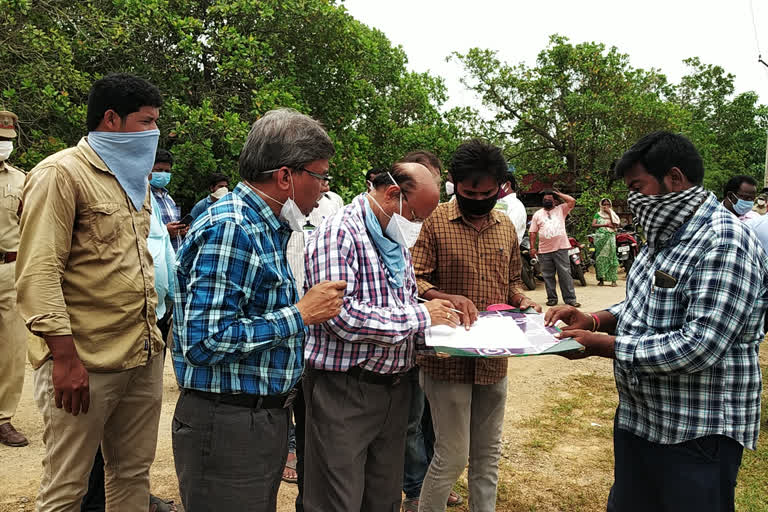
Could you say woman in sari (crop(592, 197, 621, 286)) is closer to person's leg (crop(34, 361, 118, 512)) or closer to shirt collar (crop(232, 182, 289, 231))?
shirt collar (crop(232, 182, 289, 231))

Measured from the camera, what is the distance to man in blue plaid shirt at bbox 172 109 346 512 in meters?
1.75

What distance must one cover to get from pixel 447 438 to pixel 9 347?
3.52 meters

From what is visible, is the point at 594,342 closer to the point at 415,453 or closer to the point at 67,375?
the point at 415,453

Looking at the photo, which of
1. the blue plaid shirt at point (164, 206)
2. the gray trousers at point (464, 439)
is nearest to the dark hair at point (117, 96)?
the gray trousers at point (464, 439)

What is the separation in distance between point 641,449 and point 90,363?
2237mm

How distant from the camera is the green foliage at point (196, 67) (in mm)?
7664

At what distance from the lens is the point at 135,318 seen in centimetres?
246

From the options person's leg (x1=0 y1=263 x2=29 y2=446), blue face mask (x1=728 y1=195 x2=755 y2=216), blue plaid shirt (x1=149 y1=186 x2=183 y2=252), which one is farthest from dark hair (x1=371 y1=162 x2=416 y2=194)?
blue face mask (x1=728 y1=195 x2=755 y2=216)

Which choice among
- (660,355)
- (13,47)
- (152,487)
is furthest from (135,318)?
(13,47)

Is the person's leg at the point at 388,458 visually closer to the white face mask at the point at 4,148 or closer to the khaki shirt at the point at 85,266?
the khaki shirt at the point at 85,266

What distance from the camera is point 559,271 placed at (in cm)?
970

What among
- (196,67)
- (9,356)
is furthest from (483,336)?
(196,67)

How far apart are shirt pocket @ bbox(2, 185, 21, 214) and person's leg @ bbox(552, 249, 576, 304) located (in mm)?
7925

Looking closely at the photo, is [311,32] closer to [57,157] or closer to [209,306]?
[57,157]
